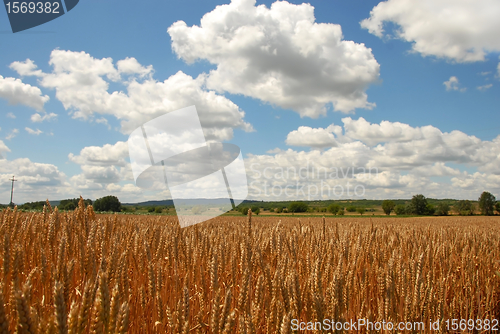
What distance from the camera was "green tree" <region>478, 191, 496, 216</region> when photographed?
3319 inches

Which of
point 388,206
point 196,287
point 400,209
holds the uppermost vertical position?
point 196,287

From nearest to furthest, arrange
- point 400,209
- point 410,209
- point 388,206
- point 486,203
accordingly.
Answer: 1. point 486,203
2. point 410,209
3. point 388,206
4. point 400,209

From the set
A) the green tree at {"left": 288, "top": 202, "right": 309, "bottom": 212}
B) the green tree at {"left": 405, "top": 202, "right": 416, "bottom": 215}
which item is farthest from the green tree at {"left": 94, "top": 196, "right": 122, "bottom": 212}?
the green tree at {"left": 405, "top": 202, "right": 416, "bottom": 215}

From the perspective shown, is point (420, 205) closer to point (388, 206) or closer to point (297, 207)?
point (388, 206)

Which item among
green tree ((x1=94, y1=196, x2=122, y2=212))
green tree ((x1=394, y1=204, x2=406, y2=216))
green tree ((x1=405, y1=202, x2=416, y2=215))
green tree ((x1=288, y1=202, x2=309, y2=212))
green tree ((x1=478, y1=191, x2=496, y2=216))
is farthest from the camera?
green tree ((x1=394, y1=204, x2=406, y2=216))

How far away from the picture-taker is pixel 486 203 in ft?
277

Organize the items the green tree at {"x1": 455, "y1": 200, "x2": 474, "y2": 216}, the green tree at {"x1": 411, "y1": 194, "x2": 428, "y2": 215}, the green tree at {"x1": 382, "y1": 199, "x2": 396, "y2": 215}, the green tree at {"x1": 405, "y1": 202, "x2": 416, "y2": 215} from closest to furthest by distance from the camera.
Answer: the green tree at {"x1": 455, "y1": 200, "x2": 474, "y2": 216}, the green tree at {"x1": 411, "y1": 194, "x2": 428, "y2": 215}, the green tree at {"x1": 405, "y1": 202, "x2": 416, "y2": 215}, the green tree at {"x1": 382, "y1": 199, "x2": 396, "y2": 215}

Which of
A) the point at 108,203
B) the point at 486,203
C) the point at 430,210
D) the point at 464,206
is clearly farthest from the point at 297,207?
the point at 486,203

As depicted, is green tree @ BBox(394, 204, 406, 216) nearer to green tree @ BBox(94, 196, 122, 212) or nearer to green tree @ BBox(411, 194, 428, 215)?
green tree @ BBox(411, 194, 428, 215)

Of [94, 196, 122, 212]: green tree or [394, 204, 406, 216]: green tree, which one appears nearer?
[94, 196, 122, 212]: green tree

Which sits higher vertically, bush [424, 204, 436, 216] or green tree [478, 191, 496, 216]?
green tree [478, 191, 496, 216]

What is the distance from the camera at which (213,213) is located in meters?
10.1

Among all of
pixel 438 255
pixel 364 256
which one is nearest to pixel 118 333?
pixel 364 256

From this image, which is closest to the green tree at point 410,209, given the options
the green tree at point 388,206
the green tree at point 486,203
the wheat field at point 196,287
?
the green tree at point 388,206
